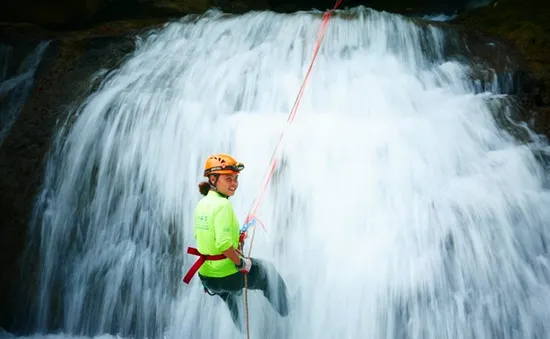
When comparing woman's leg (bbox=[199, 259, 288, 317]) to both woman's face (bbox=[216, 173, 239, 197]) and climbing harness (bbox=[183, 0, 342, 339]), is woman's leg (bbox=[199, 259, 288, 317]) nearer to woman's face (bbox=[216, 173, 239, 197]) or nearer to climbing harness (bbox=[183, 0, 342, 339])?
climbing harness (bbox=[183, 0, 342, 339])

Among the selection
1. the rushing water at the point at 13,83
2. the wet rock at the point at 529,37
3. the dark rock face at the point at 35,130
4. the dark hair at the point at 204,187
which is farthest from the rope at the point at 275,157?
the rushing water at the point at 13,83

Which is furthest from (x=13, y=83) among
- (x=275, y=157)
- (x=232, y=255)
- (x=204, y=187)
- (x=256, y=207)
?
(x=232, y=255)

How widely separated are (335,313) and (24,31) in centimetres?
649

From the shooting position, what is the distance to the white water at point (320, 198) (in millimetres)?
4020

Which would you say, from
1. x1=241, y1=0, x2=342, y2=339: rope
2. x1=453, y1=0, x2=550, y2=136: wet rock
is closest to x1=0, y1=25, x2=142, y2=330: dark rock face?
x1=241, y1=0, x2=342, y2=339: rope

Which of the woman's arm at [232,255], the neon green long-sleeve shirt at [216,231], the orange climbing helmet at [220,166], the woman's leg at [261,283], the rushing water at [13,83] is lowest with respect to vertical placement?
the woman's leg at [261,283]

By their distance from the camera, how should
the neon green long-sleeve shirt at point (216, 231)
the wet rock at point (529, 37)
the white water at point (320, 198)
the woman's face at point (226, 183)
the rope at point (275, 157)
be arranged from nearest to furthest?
the neon green long-sleeve shirt at point (216, 231) → the woman's face at point (226, 183) → the white water at point (320, 198) → the rope at point (275, 157) → the wet rock at point (529, 37)

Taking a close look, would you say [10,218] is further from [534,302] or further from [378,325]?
[534,302]

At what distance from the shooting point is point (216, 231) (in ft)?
10.4

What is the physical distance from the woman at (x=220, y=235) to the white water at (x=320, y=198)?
0.93 metres

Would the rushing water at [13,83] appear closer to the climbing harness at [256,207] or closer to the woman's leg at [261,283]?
the climbing harness at [256,207]

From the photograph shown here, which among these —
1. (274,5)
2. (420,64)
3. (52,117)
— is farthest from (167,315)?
(274,5)

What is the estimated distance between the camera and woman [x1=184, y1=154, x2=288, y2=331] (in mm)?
3189

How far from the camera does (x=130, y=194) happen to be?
506 centimetres
